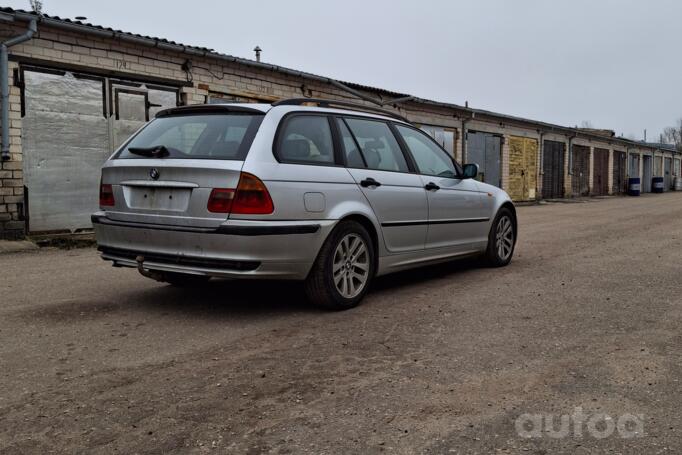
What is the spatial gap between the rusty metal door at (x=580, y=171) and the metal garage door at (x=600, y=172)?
1.18 m

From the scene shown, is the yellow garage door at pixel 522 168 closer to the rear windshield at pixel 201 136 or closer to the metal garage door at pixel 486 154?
the metal garage door at pixel 486 154

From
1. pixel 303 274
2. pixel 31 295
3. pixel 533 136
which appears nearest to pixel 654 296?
pixel 303 274

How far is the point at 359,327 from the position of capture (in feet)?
14.5

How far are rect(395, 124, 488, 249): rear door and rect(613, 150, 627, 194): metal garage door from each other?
35.3m

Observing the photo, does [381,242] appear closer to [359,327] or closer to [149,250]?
[359,327]

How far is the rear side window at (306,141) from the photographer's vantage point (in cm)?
462

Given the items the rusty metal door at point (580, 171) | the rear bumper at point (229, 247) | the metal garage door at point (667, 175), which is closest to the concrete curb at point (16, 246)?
the rear bumper at point (229, 247)

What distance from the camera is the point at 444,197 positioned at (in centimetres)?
610

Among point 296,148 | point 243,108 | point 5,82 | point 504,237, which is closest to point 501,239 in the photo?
point 504,237

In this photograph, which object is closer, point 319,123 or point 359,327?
point 359,327

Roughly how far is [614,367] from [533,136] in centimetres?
2657

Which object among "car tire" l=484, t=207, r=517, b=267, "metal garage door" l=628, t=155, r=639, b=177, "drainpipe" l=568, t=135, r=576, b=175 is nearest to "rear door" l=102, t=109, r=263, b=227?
"car tire" l=484, t=207, r=517, b=267

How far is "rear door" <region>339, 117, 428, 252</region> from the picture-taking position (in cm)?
519

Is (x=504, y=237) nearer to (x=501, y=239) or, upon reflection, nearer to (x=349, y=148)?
(x=501, y=239)
